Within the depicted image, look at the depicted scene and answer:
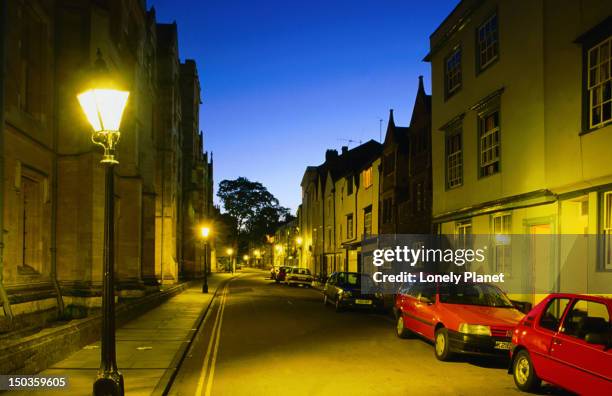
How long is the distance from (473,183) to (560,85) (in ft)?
18.8

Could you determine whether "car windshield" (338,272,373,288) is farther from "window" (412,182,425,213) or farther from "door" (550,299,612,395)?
"door" (550,299,612,395)

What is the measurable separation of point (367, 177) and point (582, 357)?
1340 inches

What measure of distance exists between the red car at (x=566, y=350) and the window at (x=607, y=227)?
4864 mm

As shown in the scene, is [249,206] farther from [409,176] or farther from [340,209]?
[409,176]

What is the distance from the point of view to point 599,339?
282 inches

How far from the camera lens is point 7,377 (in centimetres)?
826

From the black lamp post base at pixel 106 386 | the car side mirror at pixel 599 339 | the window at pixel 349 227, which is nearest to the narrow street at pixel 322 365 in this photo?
the black lamp post base at pixel 106 386

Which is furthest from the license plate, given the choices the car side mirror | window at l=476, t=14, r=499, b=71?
window at l=476, t=14, r=499, b=71

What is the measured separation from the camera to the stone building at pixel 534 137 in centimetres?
1355

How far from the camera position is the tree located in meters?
93.3

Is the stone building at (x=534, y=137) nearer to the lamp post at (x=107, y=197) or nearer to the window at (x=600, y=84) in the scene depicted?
the window at (x=600, y=84)

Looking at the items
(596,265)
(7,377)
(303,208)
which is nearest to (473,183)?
(596,265)

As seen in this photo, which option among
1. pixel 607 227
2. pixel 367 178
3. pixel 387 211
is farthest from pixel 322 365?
pixel 367 178

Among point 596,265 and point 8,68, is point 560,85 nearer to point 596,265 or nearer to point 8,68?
point 596,265
